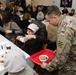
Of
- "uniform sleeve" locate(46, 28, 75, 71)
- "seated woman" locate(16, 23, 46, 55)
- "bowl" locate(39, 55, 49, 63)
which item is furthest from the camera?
"seated woman" locate(16, 23, 46, 55)

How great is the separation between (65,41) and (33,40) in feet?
3.60

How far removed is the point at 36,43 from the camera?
98.7 inches

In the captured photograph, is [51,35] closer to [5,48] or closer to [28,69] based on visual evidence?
[5,48]

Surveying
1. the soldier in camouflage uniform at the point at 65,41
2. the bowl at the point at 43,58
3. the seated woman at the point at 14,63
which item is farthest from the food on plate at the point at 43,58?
the seated woman at the point at 14,63

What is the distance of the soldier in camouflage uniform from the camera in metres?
1.43

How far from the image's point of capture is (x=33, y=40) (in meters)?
2.48

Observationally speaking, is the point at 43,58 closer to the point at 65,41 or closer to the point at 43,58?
the point at 43,58

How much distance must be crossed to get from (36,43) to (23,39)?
286 millimetres

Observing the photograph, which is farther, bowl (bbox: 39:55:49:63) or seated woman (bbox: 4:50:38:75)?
bowl (bbox: 39:55:49:63)

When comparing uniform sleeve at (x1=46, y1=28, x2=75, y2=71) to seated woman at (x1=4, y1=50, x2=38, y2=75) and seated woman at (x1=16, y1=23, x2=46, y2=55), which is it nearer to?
seated woman at (x1=4, y1=50, x2=38, y2=75)

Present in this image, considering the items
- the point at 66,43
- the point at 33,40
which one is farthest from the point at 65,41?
the point at 33,40

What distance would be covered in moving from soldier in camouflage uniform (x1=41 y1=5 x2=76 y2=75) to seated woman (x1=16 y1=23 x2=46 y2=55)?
83 centimetres

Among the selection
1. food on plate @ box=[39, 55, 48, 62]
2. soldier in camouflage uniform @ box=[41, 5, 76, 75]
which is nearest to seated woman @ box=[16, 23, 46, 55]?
food on plate @ box=[39, 55, 48, 62]

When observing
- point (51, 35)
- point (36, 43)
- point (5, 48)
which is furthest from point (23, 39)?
point (51, 35)
